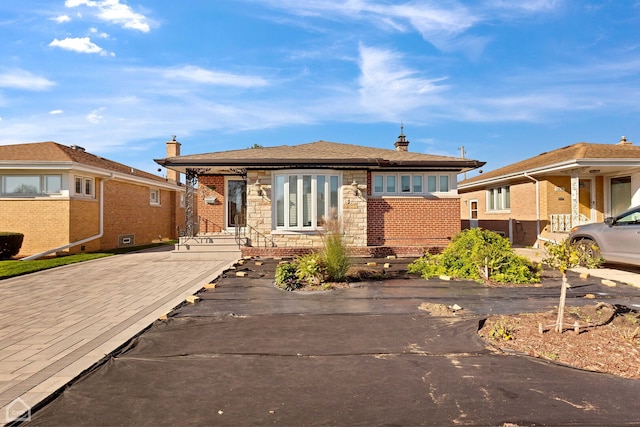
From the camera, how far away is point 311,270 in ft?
25.1

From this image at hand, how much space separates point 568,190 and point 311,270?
44.3ft

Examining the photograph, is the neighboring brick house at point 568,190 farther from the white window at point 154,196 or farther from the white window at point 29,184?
the white window at point 29,184

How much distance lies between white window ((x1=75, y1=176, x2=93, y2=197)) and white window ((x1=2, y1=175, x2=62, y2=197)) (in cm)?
68

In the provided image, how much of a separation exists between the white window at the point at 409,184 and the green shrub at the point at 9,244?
13.3 metres

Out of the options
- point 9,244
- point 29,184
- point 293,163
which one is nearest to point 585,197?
point 293,163

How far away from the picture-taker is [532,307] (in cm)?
577

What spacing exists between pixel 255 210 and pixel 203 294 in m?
6.30

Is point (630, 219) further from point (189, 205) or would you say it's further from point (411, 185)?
point (189, 205)

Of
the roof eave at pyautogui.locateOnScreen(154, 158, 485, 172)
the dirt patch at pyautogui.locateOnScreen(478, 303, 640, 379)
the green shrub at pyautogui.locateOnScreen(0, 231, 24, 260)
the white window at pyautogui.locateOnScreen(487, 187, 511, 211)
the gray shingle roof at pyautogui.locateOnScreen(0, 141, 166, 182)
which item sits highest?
the gray shingle roof at pyautogui.locateOnScreen(0, 141, 166, 182)

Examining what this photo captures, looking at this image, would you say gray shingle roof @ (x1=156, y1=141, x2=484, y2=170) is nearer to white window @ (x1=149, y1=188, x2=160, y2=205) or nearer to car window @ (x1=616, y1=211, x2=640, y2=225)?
car window @ (x1=616, y1=211, x2=640, y2=225)

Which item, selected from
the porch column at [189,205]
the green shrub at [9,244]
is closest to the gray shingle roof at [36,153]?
the green shrub at [9,244]

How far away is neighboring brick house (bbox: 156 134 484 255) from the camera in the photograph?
12594 mm

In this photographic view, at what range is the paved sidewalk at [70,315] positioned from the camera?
11.1 feet

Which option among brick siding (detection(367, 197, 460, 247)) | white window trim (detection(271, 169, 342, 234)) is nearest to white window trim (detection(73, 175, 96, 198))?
white window trim (detection(271, 169, 342, 234))
